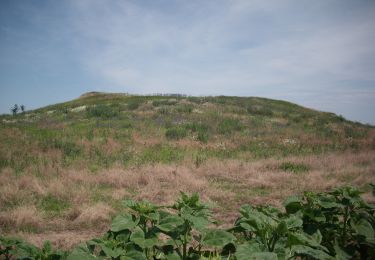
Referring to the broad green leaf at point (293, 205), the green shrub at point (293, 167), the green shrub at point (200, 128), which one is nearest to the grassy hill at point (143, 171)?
the green shrub at point (293, 167)

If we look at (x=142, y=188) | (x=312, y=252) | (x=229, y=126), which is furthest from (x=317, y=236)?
(x=229, y=126)

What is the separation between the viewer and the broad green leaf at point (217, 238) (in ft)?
9.01

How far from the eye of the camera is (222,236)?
285 centimetres

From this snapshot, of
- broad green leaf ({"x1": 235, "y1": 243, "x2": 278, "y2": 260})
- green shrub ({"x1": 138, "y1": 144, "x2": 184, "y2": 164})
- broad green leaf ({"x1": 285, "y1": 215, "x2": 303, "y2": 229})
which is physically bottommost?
green shrub ({"x1": 138, "y1": 144, "x2": 184, "y2": 164})

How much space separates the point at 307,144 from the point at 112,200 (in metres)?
13.6

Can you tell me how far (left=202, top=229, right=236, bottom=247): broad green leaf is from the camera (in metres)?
2.74

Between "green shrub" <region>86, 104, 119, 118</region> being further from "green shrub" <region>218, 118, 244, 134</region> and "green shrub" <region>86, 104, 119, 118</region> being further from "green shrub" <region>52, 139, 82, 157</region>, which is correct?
"green shrub" <region>52, 139, 82, 157</region>

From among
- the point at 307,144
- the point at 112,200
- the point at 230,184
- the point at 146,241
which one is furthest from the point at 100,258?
the point at 307,144

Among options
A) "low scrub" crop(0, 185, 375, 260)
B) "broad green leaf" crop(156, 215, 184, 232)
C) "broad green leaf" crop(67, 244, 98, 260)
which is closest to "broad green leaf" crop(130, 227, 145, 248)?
"low scrub" crop(0, 185, 375, 260)

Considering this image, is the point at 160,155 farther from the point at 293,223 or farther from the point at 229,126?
the point at 293,223

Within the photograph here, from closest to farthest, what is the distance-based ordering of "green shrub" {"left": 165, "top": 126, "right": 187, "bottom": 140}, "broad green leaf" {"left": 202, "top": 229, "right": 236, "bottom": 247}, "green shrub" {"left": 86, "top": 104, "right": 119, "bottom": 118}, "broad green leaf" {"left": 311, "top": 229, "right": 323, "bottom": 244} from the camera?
"broad green leaf" {"left": 202, "top": 229, "right": 236, "bottom": 247}, "broad green leaf" {"left": 311, "top": 229, "right": 323, "bottom": 244}, "green shrub" {"left": 165, "top": 126, "right": 187, "bottom": 140}, "green shrub" {"left": 86, "top": 104, "right": 119, "bottom": 118}

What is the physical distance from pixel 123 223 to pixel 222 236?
945 millimetres

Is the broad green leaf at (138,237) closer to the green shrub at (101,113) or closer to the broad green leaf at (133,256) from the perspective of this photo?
the broad green leaf at (133,256)

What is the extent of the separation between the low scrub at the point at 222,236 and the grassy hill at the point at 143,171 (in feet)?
11.9
